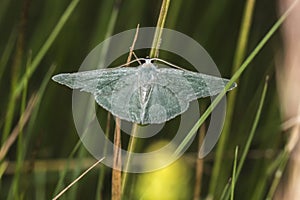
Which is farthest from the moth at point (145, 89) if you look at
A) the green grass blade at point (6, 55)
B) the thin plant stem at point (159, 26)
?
the green grass blade at point (6, 55)

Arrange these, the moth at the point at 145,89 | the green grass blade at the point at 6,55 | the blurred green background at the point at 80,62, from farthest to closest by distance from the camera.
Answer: the blurred green background at the point at 80,62
the green grass blade at the point at 6,55
the moth at the point at 145,89

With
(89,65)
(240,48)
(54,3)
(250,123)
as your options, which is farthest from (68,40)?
(240,48)

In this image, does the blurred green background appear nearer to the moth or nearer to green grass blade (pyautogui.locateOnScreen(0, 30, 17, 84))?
green grass blade (pyautogui.locateOnScreen(0, 30, 17, 84))

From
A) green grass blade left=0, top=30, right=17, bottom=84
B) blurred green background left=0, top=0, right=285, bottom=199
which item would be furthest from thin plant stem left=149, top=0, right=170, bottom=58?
blurred green background left=0, top=0, right=285, bottom=199

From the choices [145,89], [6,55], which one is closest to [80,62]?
[6,55]

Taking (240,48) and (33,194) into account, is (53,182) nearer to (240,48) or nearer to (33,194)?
(33,194)

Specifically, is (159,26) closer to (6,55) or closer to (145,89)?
(145,89)

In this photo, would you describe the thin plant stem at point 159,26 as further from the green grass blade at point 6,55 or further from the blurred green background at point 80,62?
the blurred green background at point 80,62

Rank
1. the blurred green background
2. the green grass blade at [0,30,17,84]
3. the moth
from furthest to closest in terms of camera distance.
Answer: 1. the blurred green background
2. the green grass blade at [0,30,17,84]
3. the moth
